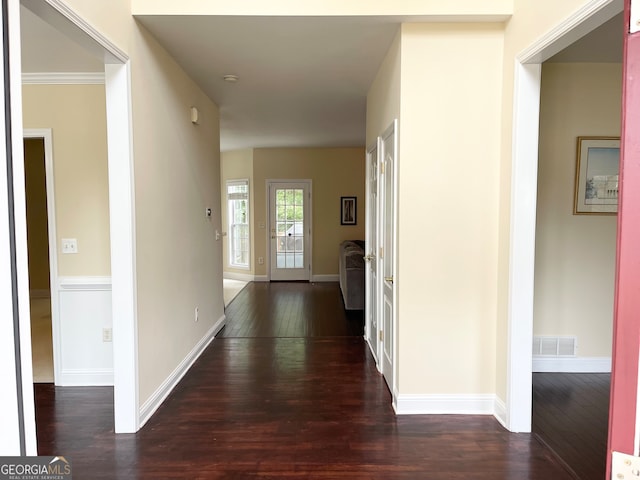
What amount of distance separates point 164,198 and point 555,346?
135 inches

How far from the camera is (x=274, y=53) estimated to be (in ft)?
10.2

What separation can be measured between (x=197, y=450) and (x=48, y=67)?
9.65ft

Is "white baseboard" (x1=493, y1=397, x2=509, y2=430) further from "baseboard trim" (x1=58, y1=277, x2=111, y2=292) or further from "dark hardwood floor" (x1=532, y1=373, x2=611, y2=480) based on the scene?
"baseboard trim" (x1=58, y1=277, x2=111, y2=292)

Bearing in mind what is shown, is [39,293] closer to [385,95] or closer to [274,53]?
[274,53]

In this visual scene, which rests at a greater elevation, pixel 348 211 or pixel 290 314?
pixel 348 211

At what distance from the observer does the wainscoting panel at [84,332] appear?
3191 millimetres

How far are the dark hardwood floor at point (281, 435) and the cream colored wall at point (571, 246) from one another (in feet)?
4.33

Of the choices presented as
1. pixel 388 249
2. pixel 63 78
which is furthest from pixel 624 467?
pixel 63 78

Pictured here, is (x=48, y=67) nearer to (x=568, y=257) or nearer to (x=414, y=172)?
(x=414, y=172)

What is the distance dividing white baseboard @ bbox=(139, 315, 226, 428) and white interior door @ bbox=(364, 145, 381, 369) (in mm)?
1688

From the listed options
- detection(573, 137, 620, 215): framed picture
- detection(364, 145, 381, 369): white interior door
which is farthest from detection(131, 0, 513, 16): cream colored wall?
detection(573, 137, 620, 215): framed picture

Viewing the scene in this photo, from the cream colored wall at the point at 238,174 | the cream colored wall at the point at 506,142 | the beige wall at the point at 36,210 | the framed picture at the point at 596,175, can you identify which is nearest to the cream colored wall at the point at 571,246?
the framed picture at the point at 596,175

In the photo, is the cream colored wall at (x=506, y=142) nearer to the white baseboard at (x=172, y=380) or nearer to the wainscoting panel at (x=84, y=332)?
the white baseboard at (x=172, y=380)

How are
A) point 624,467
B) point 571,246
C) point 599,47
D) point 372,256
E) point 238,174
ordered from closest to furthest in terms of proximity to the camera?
point 624,467, point 599,47, point 571,246, point 372,256, point 238,174
